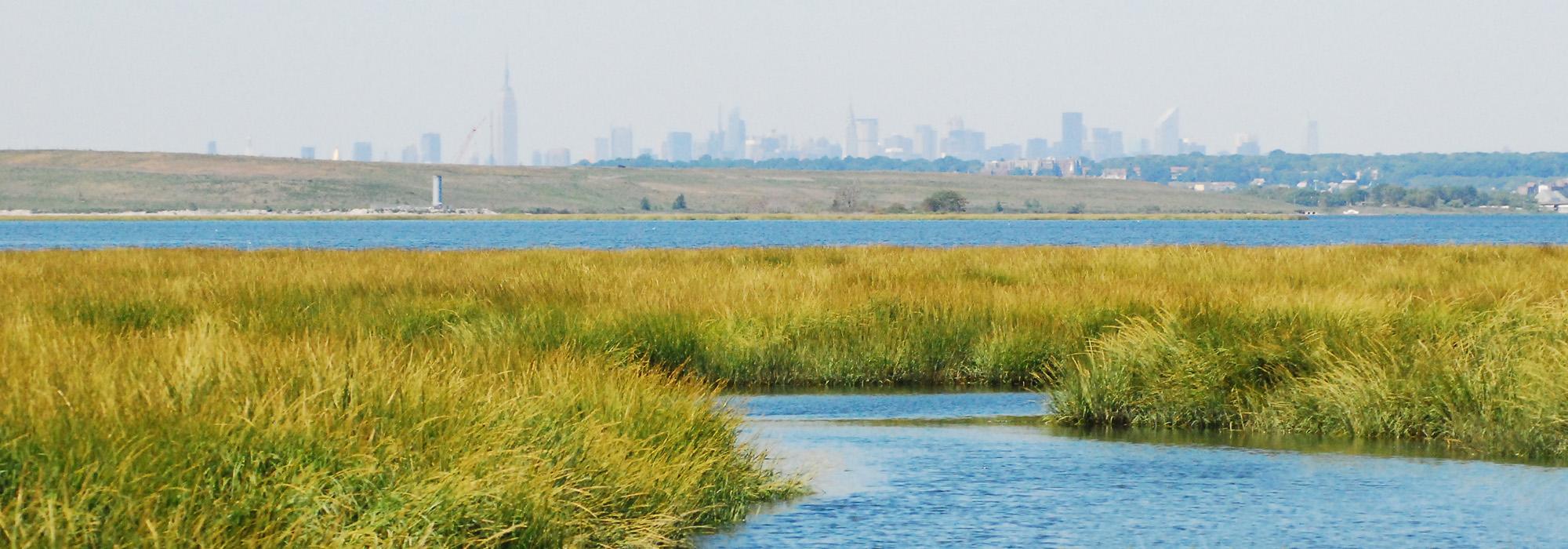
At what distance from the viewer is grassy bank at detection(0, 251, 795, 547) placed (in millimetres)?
7609

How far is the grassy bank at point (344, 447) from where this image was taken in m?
7.61

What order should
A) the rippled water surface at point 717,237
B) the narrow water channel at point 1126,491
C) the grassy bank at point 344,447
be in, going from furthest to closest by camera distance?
1. the rippled water surface at point 717,237
2. the narrow water channel at point 1126,491
3. the grassy bank at point 344,447

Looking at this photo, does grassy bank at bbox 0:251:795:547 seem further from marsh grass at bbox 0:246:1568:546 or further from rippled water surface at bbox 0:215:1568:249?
rippled water surface at bbox 0:215:1568:249

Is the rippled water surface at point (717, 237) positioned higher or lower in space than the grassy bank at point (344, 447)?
lower

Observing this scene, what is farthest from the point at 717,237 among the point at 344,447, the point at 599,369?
the point at 344,447

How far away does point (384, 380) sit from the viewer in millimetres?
9758

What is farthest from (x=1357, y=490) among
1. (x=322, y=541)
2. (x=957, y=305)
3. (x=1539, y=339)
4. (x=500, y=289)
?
(x=500, y=289)

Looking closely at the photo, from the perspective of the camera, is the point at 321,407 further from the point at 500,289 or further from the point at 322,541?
the point at 500,289

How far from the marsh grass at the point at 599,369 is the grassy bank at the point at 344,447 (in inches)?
1.0

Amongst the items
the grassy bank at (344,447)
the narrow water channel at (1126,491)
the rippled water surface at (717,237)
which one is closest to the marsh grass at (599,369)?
the grassy bank at (344,447)

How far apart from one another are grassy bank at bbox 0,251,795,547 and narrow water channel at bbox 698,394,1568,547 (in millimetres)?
785

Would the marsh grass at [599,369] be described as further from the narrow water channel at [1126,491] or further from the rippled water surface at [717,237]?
the rippled water surface at [717,237]

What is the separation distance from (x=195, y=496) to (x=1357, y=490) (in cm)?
764

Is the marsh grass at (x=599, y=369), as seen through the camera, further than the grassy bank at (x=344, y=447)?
Yes
